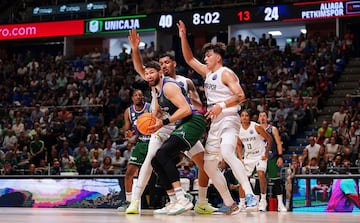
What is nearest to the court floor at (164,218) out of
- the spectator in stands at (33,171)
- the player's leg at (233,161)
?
the player's leg at (233,161)

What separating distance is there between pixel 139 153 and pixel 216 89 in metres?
2.08

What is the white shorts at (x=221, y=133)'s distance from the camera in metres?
8.59

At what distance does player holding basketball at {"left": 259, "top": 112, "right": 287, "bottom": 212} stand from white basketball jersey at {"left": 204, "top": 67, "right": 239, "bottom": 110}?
174 inches

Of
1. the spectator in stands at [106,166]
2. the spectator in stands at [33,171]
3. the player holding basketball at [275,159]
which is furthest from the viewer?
the spectator in stands at [33,171]

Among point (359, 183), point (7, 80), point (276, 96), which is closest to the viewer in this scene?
point (359, 183)

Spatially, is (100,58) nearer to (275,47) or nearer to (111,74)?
(111,74)

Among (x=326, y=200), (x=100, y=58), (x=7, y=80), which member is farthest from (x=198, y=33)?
(x=326, y=200)

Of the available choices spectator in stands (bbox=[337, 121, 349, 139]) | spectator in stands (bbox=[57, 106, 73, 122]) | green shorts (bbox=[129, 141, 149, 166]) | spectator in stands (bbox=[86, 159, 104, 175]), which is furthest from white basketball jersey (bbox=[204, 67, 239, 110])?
spectator in stands (bbox=[57, 106, 73, 122])

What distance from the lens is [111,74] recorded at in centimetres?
2503

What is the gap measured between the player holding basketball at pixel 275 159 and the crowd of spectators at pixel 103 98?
4464 millimetres

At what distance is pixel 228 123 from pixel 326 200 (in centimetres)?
514

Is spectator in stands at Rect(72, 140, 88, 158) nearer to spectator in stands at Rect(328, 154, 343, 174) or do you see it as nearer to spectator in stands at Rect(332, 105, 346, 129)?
spectator in stands at Rect(332, 105, 346, 129)

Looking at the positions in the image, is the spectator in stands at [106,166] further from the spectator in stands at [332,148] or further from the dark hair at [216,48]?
the dark hair at [216,48]

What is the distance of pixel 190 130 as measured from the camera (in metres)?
8.17
